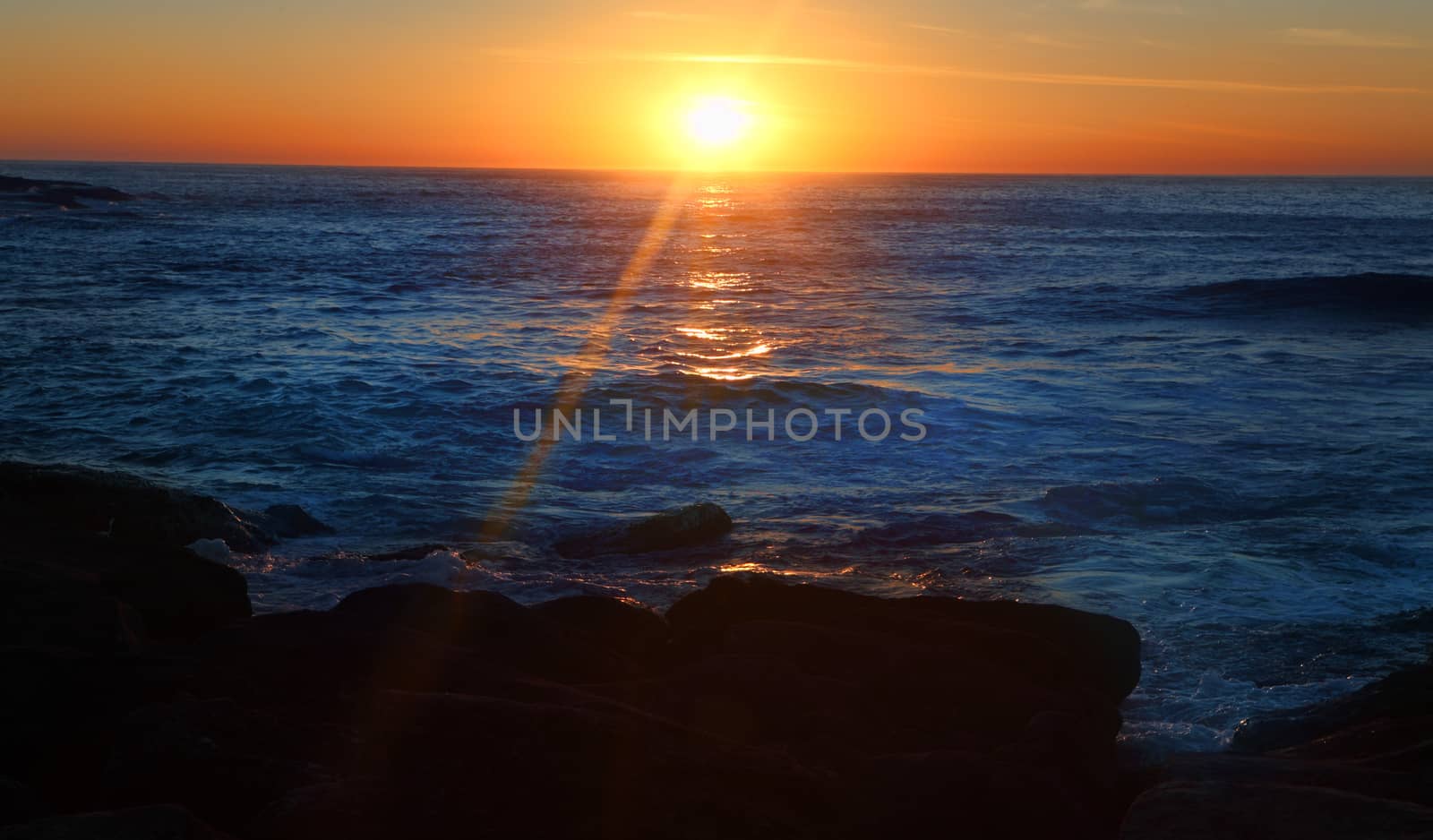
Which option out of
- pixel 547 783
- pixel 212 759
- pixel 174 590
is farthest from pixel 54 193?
pixel 547 783

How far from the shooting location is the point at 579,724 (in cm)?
395

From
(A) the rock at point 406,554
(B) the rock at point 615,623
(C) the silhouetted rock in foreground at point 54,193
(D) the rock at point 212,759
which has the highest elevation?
(C) the silhouetted rock in foreground at point 54,193

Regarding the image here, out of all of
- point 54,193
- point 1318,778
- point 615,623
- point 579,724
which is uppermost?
point 54,193

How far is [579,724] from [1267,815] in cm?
233

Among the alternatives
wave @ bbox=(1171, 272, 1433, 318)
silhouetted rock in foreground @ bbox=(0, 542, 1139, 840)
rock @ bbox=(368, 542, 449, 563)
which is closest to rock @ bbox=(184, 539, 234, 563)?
rock @ bbox=(368, 542, 449, 563)

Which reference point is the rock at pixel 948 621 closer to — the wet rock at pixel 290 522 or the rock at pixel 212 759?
the rock at pixel 212 759

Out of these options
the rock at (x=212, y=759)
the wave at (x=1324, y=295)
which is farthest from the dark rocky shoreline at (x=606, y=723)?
the wave at (x=1324, y=295)

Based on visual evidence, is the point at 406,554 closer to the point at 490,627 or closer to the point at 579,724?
the point at 490,627

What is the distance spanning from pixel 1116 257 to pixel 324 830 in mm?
39521

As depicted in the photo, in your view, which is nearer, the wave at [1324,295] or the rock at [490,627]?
the rock at [490,627]

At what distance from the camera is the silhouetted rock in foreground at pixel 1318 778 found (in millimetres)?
3340

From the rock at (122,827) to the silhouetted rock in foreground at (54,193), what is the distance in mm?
63284

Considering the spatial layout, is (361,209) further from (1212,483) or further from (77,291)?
(1212,483)

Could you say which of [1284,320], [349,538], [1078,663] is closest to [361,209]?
A: [1284,320]
